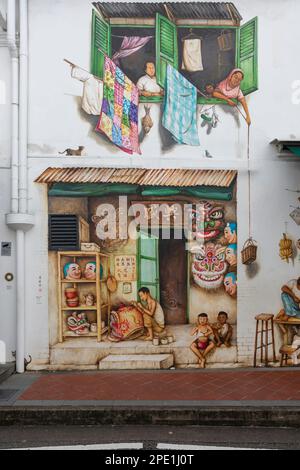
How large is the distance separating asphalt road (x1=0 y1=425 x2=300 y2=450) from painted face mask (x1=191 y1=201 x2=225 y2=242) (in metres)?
3.31

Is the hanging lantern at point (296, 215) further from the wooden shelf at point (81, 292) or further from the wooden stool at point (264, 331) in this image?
the wooden shelf at point (81, 292)

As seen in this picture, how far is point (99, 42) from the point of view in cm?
737

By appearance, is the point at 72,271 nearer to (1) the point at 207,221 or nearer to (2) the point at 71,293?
(2) the point at 71,293

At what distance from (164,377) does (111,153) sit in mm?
3946

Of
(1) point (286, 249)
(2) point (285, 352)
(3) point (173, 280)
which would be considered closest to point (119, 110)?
(3) point (173, 280)

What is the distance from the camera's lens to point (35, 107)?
24.1ft

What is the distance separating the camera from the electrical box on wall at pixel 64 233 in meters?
7.33

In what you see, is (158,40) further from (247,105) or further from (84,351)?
(84,351)

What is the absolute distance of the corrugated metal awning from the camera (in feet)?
24.0

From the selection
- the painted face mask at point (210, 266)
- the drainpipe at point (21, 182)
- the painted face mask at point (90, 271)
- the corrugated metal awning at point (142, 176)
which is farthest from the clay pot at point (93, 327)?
the corrugated metal awning at point (142, 176)

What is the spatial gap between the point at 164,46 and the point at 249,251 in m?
3.99

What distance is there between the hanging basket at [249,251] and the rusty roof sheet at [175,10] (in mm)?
4038
